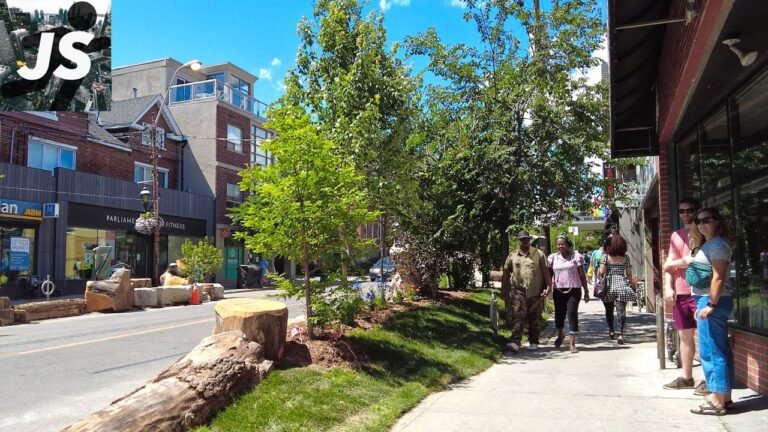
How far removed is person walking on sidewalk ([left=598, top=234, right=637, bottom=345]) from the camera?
960 centimetres

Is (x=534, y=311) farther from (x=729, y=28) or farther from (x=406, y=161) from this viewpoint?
(x=729, y=28)

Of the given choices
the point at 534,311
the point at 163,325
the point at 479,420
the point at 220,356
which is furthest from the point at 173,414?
the point at 163,325

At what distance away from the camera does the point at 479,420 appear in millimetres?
5277

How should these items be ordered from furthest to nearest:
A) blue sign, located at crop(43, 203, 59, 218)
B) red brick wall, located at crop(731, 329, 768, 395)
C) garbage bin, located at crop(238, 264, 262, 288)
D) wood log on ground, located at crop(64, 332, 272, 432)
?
garbage bin, located at crop(238, 264, 262, 288) < blue sign, located at crop(43, 203, 59, 218) < red brick wall, located at crop(731, 329, 768, 395) < wood log on ground, located at crop(64, 332, 272, 432)

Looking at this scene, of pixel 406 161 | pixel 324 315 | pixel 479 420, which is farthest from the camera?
pixel 406 161

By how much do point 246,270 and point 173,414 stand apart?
28.2 m

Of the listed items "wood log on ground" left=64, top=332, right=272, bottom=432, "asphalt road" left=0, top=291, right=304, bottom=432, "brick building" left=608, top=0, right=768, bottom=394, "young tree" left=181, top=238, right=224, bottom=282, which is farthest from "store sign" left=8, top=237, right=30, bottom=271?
"brick building" left=608, top=0, right=768, bottom=394

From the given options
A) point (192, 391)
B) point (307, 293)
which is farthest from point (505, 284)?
point (192, 391)

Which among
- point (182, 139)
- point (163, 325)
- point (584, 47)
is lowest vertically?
point (163, 325)

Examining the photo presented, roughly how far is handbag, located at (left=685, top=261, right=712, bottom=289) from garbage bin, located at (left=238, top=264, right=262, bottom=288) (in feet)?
93.3

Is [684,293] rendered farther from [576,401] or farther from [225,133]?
[225,133]

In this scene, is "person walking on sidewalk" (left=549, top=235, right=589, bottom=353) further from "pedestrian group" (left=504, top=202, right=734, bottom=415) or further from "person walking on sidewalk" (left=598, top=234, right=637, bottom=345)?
"person walking on sidewalk" (left=598, top=234, right=637, bottom=345)

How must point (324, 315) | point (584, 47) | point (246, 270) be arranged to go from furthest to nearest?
Result: point (246, 270) → point (584, 47) → point (324, 315)

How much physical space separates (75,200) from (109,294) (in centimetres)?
942
